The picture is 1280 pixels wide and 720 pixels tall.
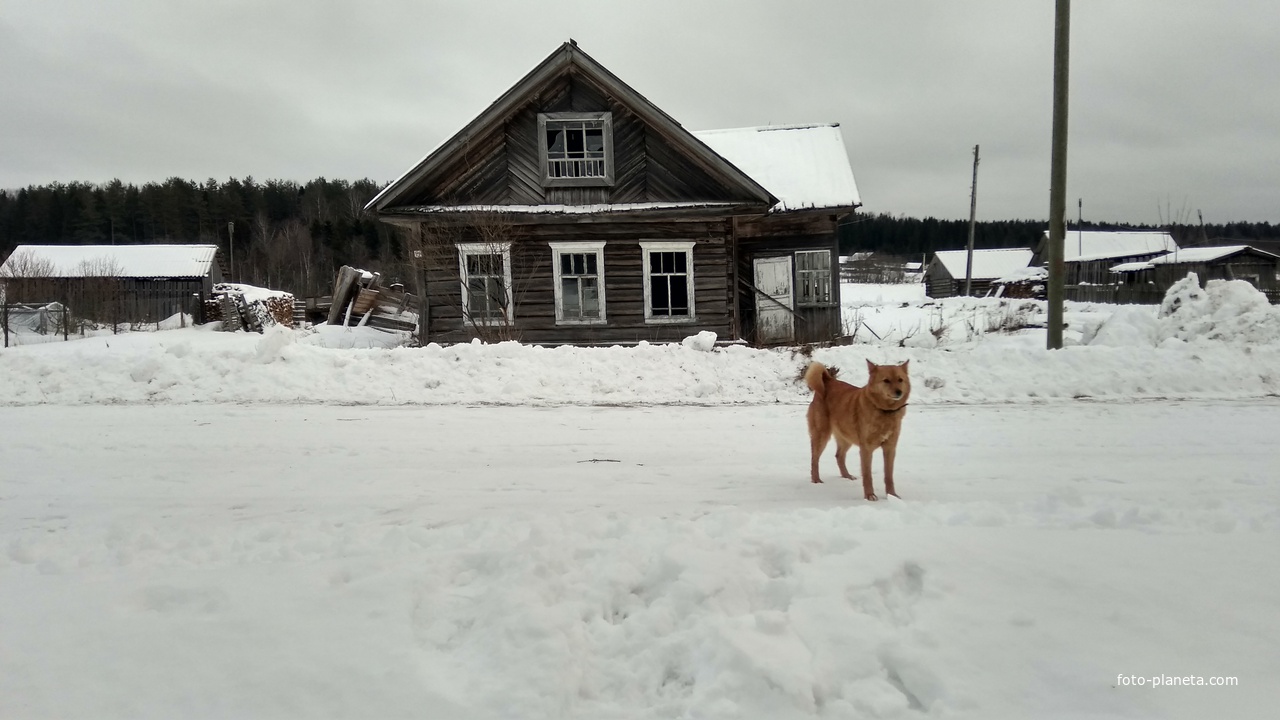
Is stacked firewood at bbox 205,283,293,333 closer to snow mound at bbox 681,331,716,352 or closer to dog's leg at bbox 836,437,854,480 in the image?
snow mound at bbox 681,331,716,352

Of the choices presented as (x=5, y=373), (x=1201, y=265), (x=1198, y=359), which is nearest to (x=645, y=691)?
(x=1198, y=359)

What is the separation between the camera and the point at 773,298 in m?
17.3

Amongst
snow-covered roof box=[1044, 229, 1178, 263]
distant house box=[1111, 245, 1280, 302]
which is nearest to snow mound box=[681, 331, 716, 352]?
distant house box=[1111, 245, 1280, 302]

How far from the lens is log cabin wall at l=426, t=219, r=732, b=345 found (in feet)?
50.5

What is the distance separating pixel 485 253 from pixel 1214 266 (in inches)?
1941

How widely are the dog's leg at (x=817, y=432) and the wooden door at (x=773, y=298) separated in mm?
12403

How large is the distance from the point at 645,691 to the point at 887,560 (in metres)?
1.46

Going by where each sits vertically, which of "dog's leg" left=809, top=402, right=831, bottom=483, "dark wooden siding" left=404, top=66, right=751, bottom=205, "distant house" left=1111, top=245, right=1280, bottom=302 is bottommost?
"dog's leg" left=809, top=402, right=831, bottom=483

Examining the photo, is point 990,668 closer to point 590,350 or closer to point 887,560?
point 887,560

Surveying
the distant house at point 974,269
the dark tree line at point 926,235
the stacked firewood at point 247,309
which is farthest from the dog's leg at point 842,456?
the dark tree line at point 926,235

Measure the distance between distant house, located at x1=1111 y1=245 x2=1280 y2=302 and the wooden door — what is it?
3117 centimetres

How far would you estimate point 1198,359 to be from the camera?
9.46 meters

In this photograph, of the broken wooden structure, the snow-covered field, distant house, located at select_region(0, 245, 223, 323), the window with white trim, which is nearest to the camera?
the snow-covered field

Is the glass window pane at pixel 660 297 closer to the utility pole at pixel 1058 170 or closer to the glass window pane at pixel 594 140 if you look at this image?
the glass window pane at pixel 594 140
